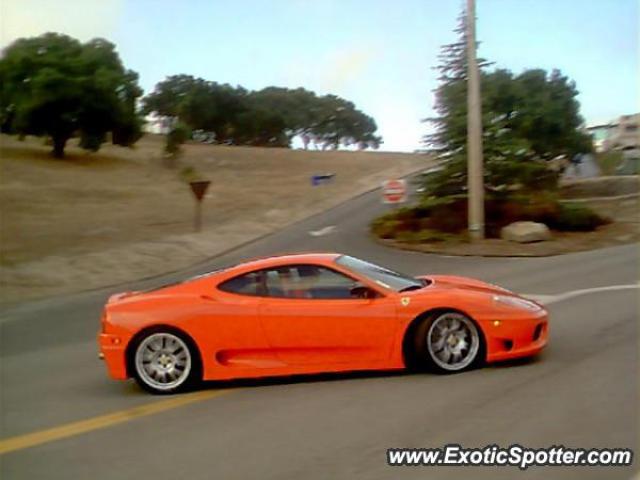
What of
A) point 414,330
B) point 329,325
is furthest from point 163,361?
point 414,330

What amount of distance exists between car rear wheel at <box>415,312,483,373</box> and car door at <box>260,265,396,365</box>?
295 mm

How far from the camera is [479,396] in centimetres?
646

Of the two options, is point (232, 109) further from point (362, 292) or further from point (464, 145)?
point (362, 292)

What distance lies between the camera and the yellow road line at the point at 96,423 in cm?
617

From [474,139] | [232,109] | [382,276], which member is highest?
[232,109]

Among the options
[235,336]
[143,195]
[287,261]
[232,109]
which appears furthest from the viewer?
[232,109]

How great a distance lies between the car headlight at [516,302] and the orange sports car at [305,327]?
0.05 feet

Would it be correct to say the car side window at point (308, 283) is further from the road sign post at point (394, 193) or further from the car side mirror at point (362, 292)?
the road sign post at point (394, 193)

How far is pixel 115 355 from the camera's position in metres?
7.51

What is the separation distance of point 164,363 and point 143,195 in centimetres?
2846

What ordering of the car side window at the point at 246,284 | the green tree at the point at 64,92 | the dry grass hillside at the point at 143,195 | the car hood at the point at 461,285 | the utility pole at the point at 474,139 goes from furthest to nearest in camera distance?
the green tree at the point at 64,92, the dry grass hillside at the point at 143,195, the utility pole at the point at 474,139, the car hood at the point at 461,285, the car side window at the point at 246,284

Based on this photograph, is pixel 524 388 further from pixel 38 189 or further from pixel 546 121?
pixel 546 121

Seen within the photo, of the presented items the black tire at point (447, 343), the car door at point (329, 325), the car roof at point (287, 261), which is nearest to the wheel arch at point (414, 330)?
the black tire at point (447, 343)

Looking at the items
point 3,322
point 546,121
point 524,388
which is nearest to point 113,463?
point 524,388
